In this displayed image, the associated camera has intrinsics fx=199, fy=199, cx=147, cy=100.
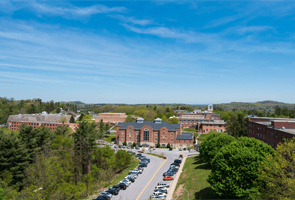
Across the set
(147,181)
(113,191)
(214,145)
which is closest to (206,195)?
(214,145)

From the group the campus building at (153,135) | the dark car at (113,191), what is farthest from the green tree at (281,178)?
the campus building at (153,135)

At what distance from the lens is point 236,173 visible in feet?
104

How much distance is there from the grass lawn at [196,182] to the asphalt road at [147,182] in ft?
20.6

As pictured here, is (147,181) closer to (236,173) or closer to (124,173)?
(124,173)

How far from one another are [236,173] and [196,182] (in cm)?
1558

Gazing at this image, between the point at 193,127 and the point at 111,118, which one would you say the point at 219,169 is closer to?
the point at 193,127

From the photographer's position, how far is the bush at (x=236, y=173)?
1224 inches

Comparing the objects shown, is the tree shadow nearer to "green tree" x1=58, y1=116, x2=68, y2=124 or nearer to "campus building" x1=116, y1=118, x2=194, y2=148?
"campus building" x1=116, y1=118, x2=194, y2=148

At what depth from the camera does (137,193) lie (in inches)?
1729

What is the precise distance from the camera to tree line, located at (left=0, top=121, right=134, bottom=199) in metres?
37.9

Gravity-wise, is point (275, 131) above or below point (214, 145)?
above

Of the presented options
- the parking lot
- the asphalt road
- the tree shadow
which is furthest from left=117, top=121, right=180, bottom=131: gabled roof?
the tree shadow

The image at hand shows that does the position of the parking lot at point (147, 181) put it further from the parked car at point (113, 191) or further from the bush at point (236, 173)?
the bush at point (236, 173)

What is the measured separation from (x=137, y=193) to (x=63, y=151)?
103 ft
